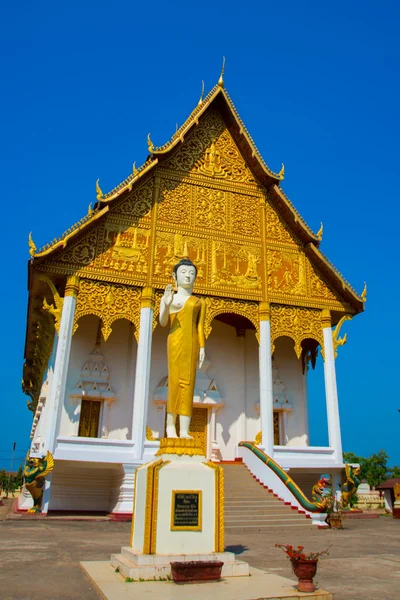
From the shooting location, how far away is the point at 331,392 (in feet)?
47.8

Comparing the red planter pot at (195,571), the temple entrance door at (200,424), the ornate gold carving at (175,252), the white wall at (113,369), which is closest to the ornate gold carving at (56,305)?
the white wall at (113,369)

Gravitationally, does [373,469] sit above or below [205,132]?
below

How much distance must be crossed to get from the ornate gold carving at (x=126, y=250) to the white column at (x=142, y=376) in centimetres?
70

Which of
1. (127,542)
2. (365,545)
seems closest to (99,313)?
(127,542)

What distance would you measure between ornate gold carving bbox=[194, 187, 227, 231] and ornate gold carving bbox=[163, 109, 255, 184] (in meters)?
0.64

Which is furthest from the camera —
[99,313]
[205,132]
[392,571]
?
[205,132]

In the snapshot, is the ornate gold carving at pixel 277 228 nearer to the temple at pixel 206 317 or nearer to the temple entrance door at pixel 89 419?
the temple at pixel 206 317

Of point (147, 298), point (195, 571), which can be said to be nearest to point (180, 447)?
point (195, 571)

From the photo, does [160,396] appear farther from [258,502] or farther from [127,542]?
[127,542]

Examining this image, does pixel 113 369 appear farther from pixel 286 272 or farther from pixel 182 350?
pixel 182 350

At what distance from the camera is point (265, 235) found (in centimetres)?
1540

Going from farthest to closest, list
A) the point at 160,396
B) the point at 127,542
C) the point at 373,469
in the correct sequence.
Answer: the point at 373,469 < the point at 160,396 < the point at 127,542

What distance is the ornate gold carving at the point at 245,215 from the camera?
50.1 ft

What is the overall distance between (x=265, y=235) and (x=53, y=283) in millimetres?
6350
